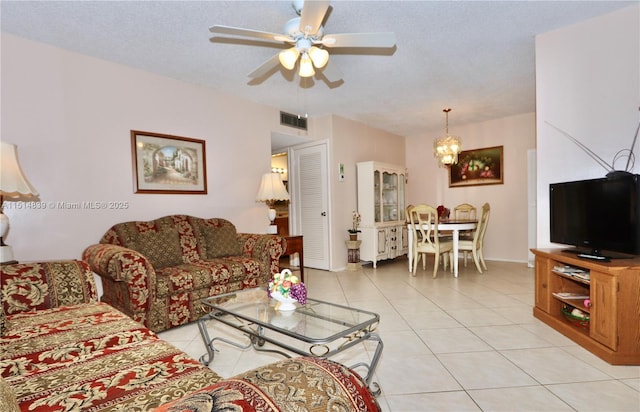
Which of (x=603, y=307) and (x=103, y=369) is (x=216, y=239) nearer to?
(x=103, y=369)

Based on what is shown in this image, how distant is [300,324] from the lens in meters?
1.66

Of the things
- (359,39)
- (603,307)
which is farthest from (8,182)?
(603,307)

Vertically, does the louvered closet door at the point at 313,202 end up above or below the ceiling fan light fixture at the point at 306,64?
below

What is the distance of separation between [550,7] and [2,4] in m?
3.77

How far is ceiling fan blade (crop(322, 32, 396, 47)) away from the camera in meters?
2.03

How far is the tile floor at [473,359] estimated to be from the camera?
1586 millimetres

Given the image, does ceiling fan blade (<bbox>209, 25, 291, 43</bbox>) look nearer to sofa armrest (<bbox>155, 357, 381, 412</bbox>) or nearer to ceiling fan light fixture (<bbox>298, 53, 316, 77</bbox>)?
ceiling fan light fixture (<bbox>298, 53, 316, 77</bbox>)

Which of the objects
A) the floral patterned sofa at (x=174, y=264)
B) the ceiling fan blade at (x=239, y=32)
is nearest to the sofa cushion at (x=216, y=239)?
the floral patterned sofa at (x=174, y=264)

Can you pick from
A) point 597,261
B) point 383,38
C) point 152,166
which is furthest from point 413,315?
point 152,166

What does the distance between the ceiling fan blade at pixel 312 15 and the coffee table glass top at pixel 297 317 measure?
1689 mm

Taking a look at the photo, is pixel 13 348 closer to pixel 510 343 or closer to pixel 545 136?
pixel 510 343

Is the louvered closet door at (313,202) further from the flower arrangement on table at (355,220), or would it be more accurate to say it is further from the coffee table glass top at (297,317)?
the coffee table glass top at (297,317)

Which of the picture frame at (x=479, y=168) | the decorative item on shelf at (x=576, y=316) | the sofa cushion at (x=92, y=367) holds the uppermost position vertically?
the picture frame at (x=479, y=168)

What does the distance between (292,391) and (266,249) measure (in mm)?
2686
